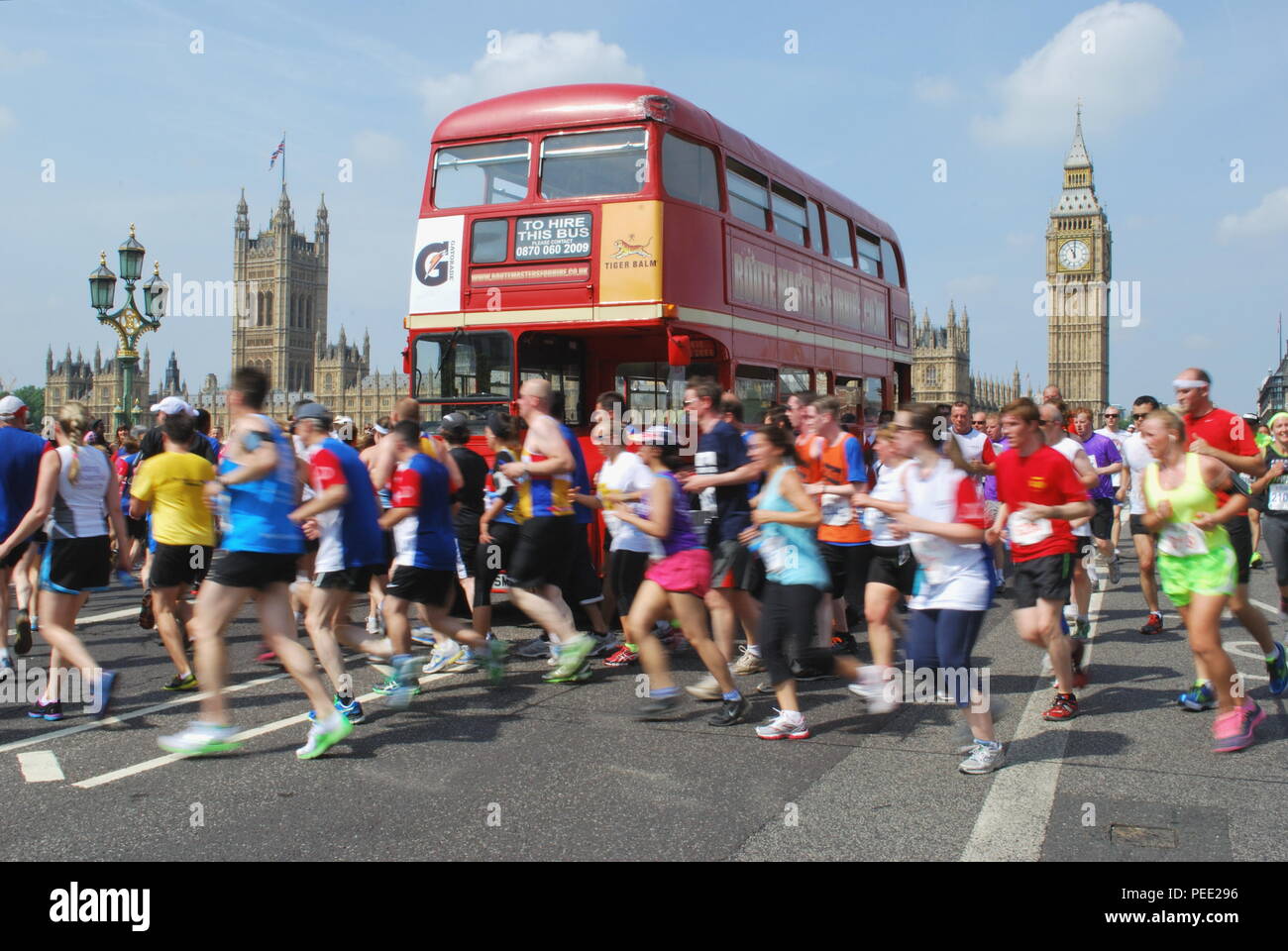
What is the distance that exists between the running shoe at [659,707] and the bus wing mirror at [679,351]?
3492 mm

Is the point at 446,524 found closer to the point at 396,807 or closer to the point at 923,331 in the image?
the point at 396,807

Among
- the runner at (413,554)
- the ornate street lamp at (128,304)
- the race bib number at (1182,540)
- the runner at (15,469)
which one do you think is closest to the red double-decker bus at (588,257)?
the runner at (413,554)

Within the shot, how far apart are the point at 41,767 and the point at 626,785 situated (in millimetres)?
2721

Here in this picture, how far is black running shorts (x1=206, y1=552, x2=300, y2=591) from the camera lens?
5270mm

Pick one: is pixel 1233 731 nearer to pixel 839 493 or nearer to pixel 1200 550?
pixel 1200 550

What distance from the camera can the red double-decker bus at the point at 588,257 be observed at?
29.4 ft

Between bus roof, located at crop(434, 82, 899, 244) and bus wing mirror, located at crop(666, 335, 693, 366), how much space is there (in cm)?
176

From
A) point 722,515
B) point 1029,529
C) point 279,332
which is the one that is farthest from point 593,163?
point 279,332

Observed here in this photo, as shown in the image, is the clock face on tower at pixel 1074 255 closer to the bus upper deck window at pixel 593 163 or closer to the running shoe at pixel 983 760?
the bus upper deck window at pixel 593 163

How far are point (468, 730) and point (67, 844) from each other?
2063 millimetres

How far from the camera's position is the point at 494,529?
7.55 m

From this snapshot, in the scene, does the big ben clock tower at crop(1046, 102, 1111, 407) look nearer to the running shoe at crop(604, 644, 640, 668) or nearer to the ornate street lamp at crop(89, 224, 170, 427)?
the ornate street lamp at crop(89, 224, 170, 427)

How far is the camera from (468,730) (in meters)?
5.86

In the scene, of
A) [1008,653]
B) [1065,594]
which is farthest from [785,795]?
[1008,653]
